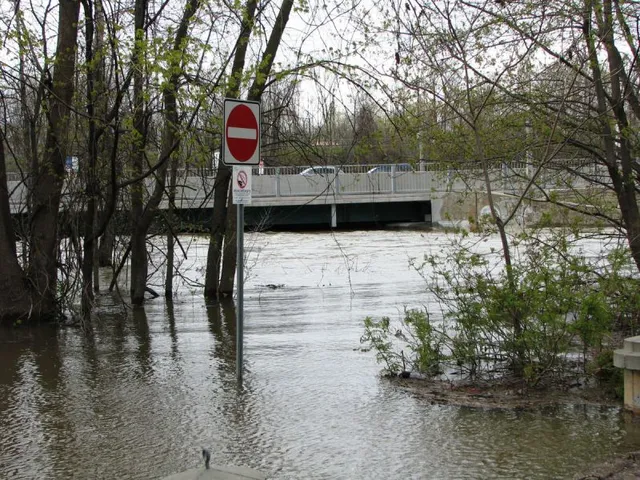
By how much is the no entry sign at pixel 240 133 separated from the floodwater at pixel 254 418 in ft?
7.35

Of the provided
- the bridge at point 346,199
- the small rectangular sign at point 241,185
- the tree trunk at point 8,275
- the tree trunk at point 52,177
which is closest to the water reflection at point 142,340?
the tree trunk at point 52,177

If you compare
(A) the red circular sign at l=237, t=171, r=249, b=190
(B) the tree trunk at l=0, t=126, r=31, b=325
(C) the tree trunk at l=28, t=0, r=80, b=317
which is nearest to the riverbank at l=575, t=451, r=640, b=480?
(A) the red circular sign at l=237, t=171, r=249, b=190

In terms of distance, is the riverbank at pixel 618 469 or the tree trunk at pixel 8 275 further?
the tree trunk at pixel 8 275

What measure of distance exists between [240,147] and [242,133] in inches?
5.6

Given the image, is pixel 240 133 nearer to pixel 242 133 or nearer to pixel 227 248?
pixel 242 133

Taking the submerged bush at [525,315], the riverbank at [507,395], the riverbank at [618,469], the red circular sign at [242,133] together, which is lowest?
the riverbank at [618,469]

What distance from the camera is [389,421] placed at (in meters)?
6.39

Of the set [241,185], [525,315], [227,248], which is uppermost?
[241,185]

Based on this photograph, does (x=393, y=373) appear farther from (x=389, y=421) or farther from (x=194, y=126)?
(x=194, y=126)

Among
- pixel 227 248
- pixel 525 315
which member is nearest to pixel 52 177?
pixel 227 248

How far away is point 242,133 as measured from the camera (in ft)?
25.1

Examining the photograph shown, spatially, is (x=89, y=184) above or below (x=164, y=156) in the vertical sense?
below

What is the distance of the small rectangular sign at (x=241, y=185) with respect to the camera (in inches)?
300

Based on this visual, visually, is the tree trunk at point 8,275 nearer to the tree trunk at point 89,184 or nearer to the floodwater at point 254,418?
the floodwater at point 254,418
